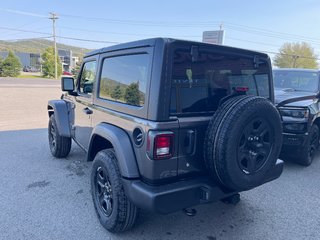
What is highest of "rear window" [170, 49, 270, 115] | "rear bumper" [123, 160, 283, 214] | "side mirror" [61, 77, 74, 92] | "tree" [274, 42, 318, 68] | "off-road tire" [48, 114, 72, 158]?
"tree" [274, 42, 318, 68]

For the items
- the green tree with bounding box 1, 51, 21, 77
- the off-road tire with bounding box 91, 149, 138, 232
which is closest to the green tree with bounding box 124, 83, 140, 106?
the off-road tire with bounding box 91, 149, 138, 232

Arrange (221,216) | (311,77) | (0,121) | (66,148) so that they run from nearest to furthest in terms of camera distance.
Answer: (221,216) < (66,148) < (311,77) < (0,121)

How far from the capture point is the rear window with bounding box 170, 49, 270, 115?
2.08 m

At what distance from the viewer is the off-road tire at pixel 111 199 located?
7.66 feet

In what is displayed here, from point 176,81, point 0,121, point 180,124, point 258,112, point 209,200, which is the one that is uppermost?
point 176,81

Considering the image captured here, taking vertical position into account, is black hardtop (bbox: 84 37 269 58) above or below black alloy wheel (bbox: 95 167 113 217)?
above

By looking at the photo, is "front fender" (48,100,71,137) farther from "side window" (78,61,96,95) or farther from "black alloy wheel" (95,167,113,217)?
"black alloy wheel" (95,167,113,217)

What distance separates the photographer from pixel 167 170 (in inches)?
81.1

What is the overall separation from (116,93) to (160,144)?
0.93 m

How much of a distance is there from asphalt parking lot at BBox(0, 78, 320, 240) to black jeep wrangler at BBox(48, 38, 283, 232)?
380 mm

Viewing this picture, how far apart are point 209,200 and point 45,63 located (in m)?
46.5

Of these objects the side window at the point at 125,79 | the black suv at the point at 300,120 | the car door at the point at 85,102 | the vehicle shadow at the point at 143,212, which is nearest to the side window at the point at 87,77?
the car door at the point at 85,102

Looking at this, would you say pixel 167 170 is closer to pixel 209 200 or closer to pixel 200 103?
pixel 209 200

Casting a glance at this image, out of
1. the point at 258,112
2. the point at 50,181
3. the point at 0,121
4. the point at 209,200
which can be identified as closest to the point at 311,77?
the point at 258,112
